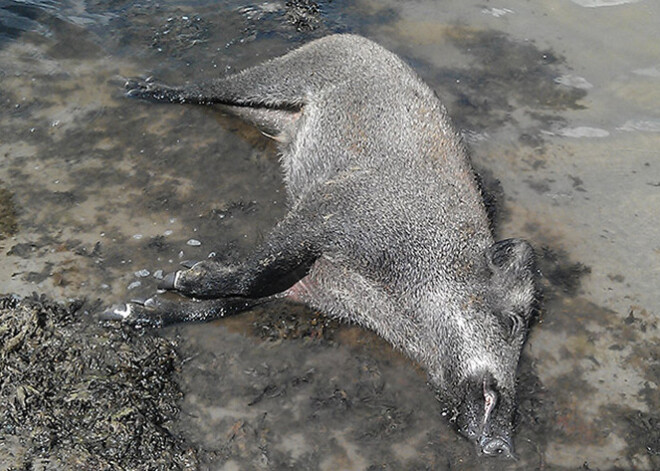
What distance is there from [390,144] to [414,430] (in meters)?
1.89

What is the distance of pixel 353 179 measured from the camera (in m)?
4.86

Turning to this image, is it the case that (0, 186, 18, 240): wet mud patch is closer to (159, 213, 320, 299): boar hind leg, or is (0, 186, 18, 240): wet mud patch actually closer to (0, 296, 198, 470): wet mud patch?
(0, 296, 198, 470): wet mud patch

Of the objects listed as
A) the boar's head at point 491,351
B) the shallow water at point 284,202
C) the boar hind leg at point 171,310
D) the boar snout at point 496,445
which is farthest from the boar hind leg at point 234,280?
the boar snout at point 496,445

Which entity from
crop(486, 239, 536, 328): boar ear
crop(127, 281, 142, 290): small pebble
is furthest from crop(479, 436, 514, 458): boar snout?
crop(127, 281, 142, 290): small pebble

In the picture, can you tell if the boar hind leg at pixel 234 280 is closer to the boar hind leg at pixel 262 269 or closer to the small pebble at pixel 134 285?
the boar hind leg at pixel 262 269

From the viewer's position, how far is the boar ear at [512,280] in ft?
13.9

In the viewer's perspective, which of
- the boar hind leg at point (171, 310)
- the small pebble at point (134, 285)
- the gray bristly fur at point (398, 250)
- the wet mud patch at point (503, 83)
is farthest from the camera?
the wet mud patch at point (503, 83)

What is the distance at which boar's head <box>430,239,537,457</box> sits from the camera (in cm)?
387

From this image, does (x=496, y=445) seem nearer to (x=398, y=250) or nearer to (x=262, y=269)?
(x=398, y=250)

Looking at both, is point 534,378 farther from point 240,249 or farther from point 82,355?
point 82,355

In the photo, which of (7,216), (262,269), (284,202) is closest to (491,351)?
(262,269)

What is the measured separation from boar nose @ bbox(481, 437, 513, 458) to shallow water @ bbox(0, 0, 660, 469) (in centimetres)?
28

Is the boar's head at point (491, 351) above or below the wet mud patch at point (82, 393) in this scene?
above

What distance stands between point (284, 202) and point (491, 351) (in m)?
2.13
